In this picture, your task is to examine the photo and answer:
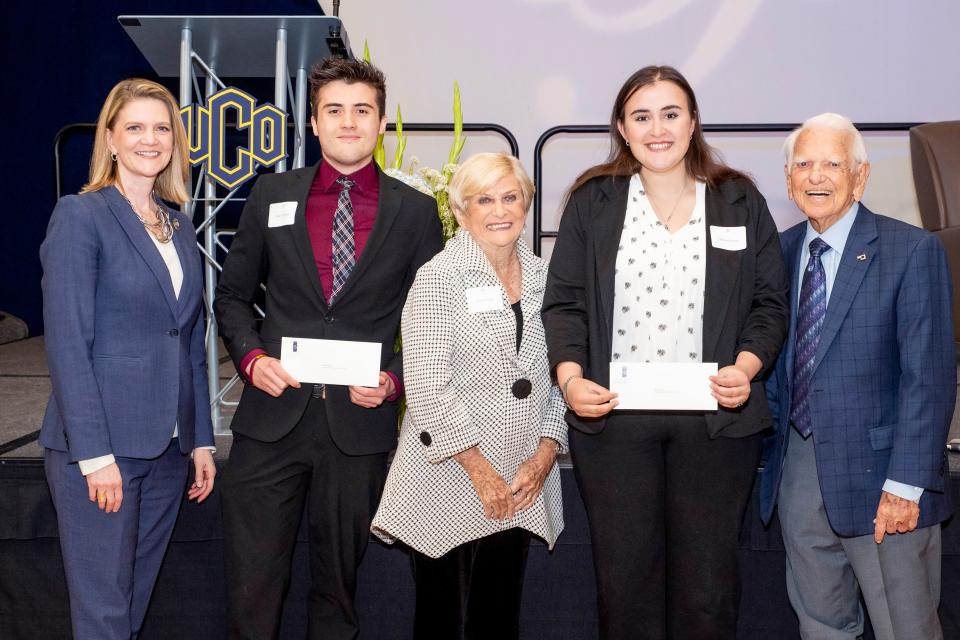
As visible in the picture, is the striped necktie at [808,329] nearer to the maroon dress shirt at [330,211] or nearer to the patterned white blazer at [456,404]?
the patterned white blazer at [456,404]

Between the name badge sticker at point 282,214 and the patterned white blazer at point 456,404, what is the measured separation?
1.18 feet

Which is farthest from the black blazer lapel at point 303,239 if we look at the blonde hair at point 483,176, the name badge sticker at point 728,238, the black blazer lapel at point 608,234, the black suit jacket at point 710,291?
the name badge sticker at point 728,238

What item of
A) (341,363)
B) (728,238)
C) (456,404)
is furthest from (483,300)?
(728,238)

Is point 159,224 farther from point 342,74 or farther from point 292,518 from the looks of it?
point 292,518

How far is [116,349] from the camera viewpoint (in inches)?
74.7

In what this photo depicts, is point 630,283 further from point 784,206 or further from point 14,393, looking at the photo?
point 784,206

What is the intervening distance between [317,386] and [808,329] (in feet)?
3.88

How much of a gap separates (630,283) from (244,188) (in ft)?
14.5

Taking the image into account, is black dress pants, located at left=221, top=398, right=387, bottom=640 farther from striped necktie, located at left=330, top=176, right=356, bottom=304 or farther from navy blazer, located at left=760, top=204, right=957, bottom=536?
navy blazer, located at left=760, top=204, right=957, bottom=536

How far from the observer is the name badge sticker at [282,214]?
80.9 inches

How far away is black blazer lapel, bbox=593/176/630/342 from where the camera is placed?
1.86 meters

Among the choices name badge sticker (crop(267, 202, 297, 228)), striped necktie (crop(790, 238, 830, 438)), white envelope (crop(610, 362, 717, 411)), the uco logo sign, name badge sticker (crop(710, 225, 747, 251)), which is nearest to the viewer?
white envelope (crop(610, 362, 717, 411))

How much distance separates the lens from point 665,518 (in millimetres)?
1892

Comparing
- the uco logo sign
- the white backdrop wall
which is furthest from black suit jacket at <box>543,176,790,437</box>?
the white backdrop wall
